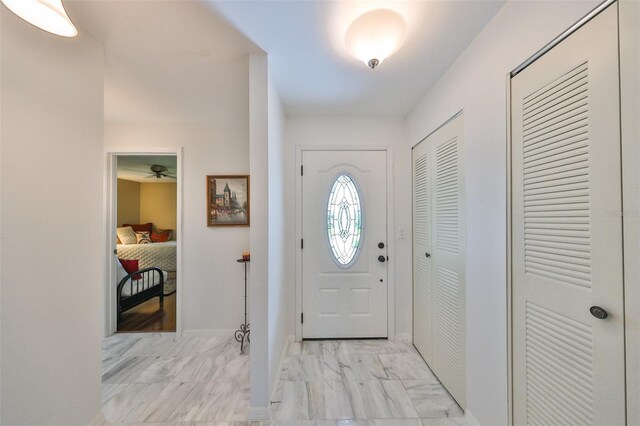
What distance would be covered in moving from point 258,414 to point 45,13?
86.4 inches

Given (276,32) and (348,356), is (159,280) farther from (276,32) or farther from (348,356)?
(276,32)

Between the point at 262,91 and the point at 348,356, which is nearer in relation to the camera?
the point at 262,91

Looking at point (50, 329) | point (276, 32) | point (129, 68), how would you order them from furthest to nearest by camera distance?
point (129, 68) < point (276, 32) < point (50, 329)

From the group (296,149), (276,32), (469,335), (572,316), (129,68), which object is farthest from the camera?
(296,149)

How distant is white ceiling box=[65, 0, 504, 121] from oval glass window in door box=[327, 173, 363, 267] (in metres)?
0.81

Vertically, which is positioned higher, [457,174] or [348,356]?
[457,174]

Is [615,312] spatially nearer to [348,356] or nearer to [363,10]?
[363,10]

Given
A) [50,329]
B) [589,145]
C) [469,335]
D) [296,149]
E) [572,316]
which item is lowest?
[469,335]

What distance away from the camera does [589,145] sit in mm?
858

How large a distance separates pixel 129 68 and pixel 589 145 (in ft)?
8.74

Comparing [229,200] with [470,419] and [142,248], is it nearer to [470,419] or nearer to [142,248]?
[142,248]

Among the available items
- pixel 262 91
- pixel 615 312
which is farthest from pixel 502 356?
pixel 262 91

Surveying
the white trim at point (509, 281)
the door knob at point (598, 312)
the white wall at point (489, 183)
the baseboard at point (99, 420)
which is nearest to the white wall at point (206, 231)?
the baseboard at point (99, 420)

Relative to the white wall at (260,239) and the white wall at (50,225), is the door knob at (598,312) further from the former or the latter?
the white wall at (50,225)
